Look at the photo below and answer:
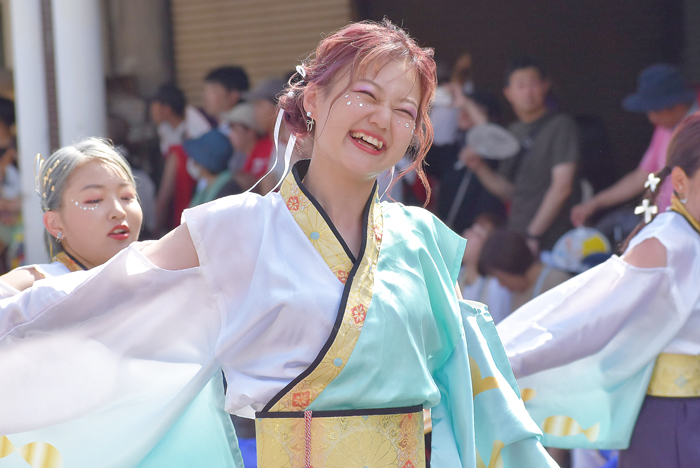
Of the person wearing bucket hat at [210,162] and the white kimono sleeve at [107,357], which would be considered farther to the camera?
the person wearing bucket hat at [210,162]

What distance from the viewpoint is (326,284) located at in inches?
62.7

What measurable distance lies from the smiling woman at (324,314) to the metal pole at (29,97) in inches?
149

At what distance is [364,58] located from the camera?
5.38ft

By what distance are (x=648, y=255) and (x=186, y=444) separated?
1417 millimetres

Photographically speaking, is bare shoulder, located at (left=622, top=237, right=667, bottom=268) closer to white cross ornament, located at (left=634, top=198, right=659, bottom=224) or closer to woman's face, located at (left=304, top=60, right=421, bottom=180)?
white cross ornament, located at (left=634, top=198, right=659, bottom=224)

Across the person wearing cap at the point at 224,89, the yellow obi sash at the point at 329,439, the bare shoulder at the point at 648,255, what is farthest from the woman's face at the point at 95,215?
the person wearing cap at the point at 224,89

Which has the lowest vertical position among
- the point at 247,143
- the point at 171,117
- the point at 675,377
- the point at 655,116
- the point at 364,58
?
the point at 675,377

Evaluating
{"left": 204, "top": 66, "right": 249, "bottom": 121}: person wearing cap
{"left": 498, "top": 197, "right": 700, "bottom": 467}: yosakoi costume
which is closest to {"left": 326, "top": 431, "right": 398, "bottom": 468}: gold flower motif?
{"left": 498, "top": 197, "right": 700, "bottom": 467}: yosakoi costume

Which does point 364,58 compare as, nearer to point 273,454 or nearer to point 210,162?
point 273,454

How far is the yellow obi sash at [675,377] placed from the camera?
2.34m

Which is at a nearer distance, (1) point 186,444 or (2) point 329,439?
(2) point 329,439

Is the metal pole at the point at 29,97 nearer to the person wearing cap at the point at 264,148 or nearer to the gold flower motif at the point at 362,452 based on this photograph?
the person wearing cap at the point at 264,148

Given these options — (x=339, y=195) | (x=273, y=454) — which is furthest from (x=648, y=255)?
(x=273, y=454)

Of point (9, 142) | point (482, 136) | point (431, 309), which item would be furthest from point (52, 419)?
point (9, 142)
